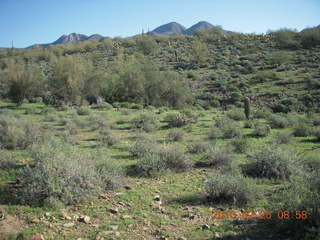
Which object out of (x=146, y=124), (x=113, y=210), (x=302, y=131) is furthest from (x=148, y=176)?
(x=302, y=131)

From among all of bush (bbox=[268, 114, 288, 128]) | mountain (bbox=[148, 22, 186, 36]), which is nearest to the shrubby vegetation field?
bush (bbox=[268, 114, 288, 128])

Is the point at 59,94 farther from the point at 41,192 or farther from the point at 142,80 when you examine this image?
the point at 41,192

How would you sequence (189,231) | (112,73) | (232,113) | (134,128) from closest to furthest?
(189,231)
(134,128)
(232,113)
(112,73)

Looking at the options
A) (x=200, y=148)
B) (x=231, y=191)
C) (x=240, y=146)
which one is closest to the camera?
(x=231, y=191)

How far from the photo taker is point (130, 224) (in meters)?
5.27

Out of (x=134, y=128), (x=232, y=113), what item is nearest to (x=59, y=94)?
(x=134, y=128)

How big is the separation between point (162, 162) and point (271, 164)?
299 centimetres

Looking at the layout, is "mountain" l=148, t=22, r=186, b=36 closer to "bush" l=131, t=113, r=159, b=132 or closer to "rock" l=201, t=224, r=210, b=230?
"bush" l=131, t=113, r=159, b=132

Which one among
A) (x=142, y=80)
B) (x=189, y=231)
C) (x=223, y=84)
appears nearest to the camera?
(x=189, y=231)

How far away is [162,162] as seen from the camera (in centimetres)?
827

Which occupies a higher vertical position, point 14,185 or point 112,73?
point 112,73

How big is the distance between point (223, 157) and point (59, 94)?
1962 centimetres

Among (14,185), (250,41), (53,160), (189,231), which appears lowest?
(189,231)
